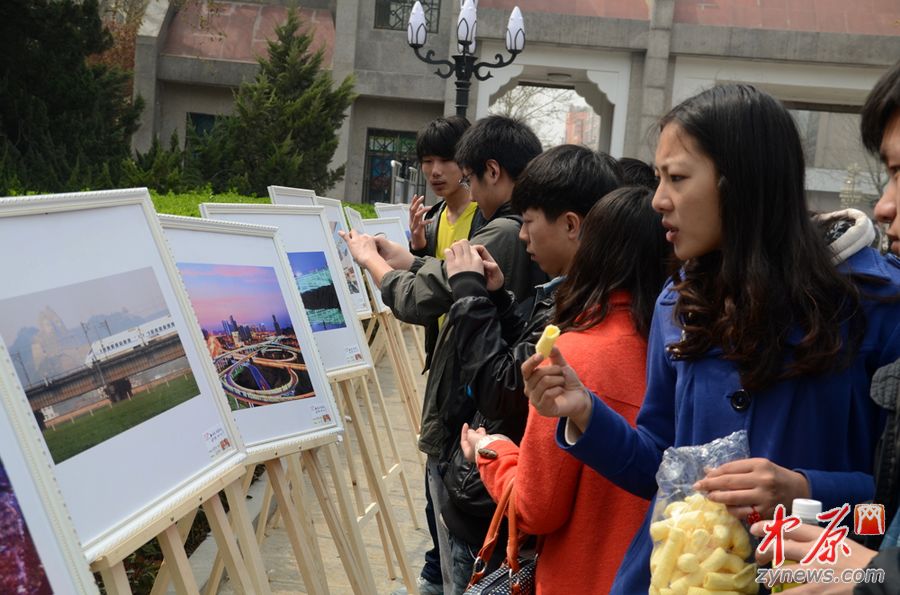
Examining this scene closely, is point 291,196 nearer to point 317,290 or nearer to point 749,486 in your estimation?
point 317,290

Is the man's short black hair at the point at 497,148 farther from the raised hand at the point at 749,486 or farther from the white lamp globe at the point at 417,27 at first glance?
the white lamp globe at the point at 417,27

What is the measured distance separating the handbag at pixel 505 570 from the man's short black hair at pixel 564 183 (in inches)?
34.0

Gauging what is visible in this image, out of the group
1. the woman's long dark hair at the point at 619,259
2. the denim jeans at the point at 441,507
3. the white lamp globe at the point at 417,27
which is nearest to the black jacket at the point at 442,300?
the denim jeans at the point at 441,507

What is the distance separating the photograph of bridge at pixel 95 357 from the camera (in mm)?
2021

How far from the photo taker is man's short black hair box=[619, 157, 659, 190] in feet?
10.1

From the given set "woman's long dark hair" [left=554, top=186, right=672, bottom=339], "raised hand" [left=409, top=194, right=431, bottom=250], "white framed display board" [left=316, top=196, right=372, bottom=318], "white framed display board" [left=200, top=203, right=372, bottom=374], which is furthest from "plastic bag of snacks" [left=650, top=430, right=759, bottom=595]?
"white framed display board" [left=316, top=196, right=372, bottom=318]

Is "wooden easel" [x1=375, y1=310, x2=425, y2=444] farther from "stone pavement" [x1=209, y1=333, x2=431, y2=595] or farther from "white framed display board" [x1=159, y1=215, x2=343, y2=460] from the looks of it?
"white framed display board" [x1=159, y1=215, x2=343, y2=460]

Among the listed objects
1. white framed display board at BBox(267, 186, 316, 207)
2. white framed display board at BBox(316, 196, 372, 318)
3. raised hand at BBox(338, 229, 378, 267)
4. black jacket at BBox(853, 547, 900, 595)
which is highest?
black jacket at BBox(853, 547, 900, 595)

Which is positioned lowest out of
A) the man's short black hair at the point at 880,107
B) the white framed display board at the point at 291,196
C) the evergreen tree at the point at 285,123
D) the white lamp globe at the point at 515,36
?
the evergreen tree at the point at 285,123

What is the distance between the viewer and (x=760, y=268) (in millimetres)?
1934

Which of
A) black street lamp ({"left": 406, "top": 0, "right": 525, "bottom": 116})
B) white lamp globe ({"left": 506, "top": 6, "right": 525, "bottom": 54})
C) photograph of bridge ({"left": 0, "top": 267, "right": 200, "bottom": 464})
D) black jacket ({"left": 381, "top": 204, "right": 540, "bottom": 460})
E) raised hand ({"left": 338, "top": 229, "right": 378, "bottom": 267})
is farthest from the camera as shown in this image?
white lamp globe ({"left": 506, "top": 6, "right": 525, "bottom": 54})

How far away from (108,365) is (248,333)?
1074mm

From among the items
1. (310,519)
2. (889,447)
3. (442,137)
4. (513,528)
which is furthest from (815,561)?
(442,137)
